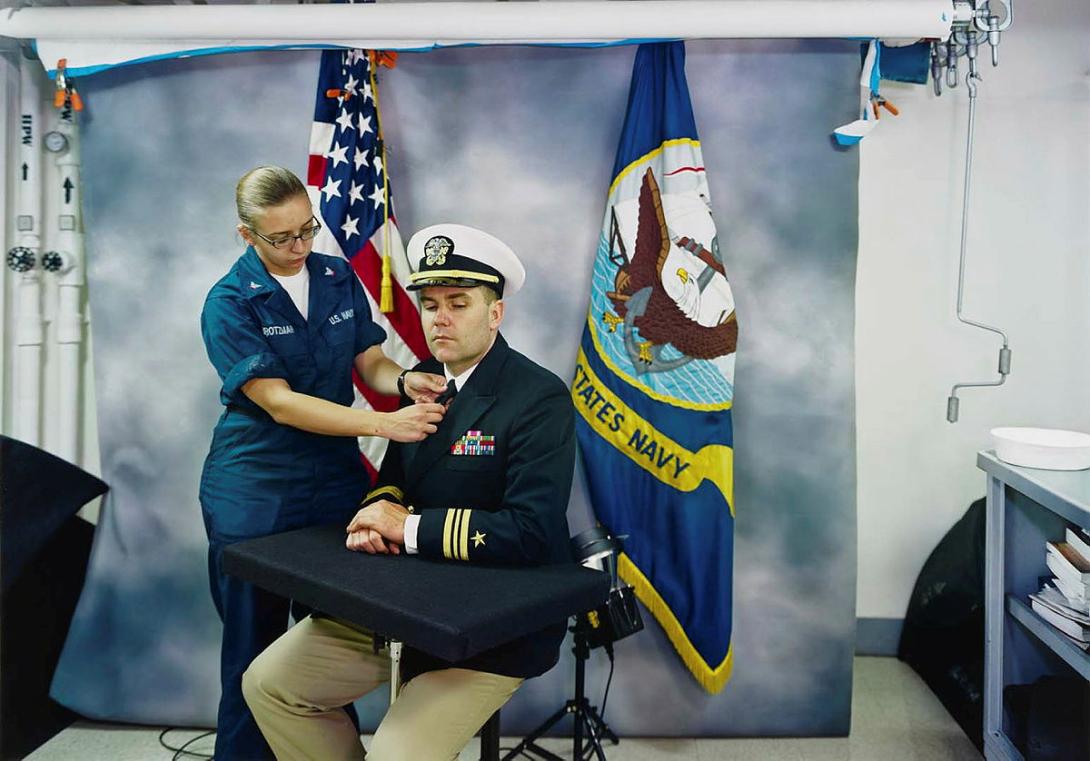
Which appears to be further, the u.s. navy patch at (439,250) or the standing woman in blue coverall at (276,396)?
the standing woman in blue coverall at (276,396)

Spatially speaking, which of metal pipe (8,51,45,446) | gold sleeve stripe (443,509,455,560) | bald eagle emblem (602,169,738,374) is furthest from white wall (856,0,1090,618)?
metal pipe (8,51,45,446)

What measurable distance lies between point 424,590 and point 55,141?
2.09 m

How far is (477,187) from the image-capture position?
262 centimetres

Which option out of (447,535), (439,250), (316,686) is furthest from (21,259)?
(447,535)

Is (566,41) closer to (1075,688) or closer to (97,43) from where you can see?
(97,43)

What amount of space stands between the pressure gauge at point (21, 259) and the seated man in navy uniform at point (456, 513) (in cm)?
147

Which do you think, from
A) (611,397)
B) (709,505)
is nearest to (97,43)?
(611,397)

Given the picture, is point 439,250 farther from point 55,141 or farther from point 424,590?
point 55,141

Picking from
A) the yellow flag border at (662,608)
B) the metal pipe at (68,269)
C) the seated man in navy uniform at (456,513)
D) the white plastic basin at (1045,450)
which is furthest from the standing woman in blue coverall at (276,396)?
the white plastic basin at (1045,450)

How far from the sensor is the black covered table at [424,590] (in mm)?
1469

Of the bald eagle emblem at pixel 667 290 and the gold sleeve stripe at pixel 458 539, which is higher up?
the bald eagle emblem at pixel 667 290

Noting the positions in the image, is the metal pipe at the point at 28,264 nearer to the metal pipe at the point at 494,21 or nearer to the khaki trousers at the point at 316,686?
the metal pipe at the point at 494,21

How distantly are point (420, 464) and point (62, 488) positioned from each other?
1382 mm

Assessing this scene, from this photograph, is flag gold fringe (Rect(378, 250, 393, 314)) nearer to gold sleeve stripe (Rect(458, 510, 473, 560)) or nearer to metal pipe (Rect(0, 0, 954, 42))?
metal pipe (Rect(0, 0, 954, 42))
